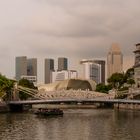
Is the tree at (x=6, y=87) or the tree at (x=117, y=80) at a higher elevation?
the tree at (x=117, y=80)

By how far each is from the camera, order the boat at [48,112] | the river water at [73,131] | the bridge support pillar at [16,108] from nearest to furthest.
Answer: the river water at [73,131] < the boat at [48,112] < the bridge support pillar at [16,108]

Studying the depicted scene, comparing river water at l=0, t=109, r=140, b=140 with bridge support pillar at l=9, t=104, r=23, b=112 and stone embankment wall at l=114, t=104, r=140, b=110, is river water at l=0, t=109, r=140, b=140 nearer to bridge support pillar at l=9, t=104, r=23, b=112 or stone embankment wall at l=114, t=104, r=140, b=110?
bridge support pillar at l=9, t=104, r=23, b=112

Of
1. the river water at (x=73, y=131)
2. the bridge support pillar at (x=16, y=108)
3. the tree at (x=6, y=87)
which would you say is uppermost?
the tree at (x=6, y=87)

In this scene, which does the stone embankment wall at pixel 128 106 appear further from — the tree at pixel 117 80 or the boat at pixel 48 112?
the tree at pixel 117 80

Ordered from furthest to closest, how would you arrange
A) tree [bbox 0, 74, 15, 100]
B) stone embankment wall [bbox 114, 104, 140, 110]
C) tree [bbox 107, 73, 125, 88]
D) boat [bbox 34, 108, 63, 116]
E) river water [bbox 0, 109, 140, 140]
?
tree [bbox 107, 73, 125, 88]
tree [bbox 0, 74, 15, 100]
stone embankment wall [bbox 114, 104, 140, 110]
boat [bbox 34, 108, 63, 116]
river water [bbox 0, 109, 140, 140]

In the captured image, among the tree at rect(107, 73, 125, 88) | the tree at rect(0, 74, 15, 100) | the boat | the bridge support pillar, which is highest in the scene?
the tree at rect(107, 73, 125, 88)

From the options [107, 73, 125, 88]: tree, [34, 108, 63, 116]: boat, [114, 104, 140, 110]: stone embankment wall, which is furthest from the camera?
[107, 73, 125, 88]: tree

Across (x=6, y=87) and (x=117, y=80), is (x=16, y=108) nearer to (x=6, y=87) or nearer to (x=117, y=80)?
Result: (x=6, y=87)

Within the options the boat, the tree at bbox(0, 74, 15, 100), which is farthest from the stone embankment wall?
the tree at bbox(0, 74, 15, 100)

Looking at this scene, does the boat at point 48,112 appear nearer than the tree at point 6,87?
Yes

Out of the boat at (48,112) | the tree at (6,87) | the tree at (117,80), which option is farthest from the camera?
the tree at (117,80)

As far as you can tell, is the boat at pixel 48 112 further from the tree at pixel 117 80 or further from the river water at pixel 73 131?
the tree at pixel 117 80

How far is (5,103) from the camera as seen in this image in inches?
4053

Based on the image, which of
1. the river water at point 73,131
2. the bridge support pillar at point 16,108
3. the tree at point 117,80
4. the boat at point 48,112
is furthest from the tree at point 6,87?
the tree at point 117,80
